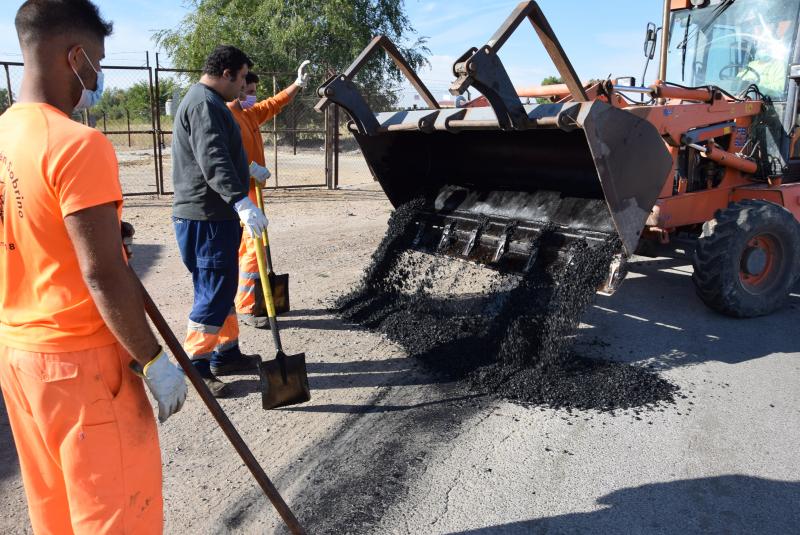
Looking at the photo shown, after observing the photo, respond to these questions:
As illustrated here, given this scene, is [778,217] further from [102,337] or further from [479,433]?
[102,337]

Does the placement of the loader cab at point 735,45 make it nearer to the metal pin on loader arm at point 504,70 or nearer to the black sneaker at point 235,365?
the metal pin on loader arm at point 504,70

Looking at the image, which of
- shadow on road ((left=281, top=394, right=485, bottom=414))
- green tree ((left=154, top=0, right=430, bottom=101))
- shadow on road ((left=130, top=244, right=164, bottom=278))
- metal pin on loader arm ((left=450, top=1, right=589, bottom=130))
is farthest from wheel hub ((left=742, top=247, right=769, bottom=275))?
green tree ((left=154, top=0, right=430, bottom=101))

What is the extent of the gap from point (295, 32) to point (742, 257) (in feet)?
58.9

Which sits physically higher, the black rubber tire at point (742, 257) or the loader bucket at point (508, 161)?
the loader bucket at point (508, 161)

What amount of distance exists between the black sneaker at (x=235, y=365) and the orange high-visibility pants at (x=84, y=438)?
2251 mm

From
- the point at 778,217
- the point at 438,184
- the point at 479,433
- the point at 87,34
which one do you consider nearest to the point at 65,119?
the point at 87,34

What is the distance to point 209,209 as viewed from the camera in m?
3.80

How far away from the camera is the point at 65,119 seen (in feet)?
5.32

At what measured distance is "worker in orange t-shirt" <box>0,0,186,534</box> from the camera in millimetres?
1558

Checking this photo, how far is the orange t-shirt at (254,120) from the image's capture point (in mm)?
4898

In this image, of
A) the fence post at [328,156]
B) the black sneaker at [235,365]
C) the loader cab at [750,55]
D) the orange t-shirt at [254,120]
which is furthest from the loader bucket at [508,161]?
the fence post at [328,156]

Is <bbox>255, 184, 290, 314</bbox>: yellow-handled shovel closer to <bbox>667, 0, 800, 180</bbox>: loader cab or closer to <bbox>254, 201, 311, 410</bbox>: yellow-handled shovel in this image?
<bbox>254, 201, 311, 410</bbox>: yellow-handled shovel

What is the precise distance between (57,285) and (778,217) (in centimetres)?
Result: 511

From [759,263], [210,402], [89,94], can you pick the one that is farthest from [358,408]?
[759,263]
